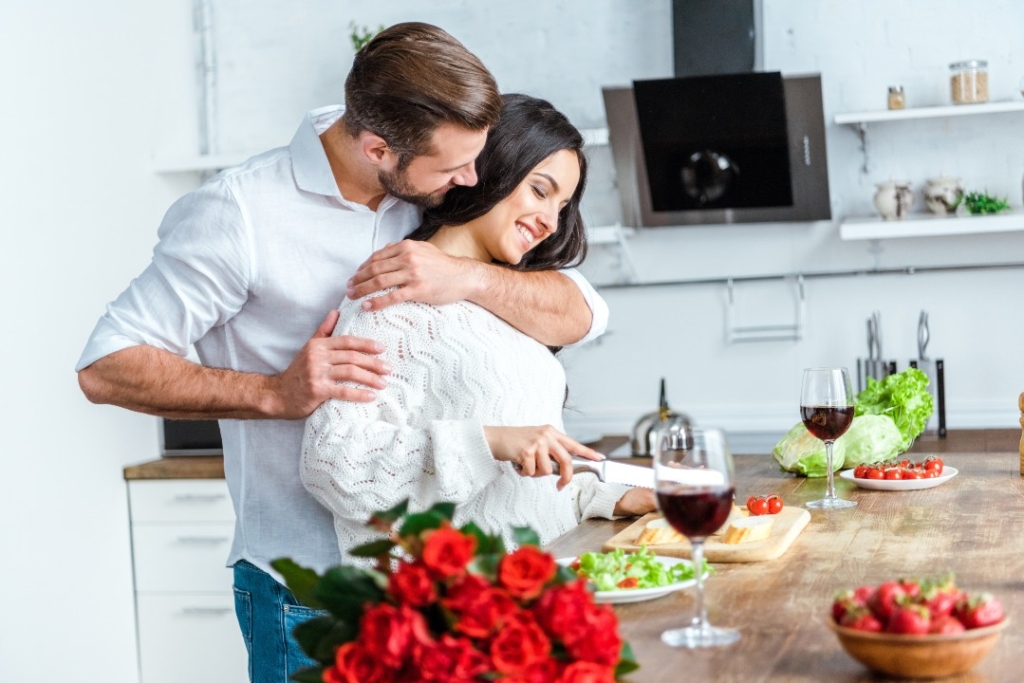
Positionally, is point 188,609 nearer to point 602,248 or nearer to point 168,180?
point 168,180

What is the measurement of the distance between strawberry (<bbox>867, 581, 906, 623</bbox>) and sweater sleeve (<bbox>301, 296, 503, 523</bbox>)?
682mm

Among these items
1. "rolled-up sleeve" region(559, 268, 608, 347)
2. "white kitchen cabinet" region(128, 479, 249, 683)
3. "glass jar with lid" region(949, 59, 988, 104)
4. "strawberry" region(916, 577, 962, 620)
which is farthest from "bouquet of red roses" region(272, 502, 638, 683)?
"glass jar with lid" region(949, 59, 988, 104)

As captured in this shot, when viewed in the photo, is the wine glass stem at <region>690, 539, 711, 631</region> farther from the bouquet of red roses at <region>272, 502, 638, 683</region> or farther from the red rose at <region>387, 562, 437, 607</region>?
the red rose at <region>387, 562, 437, 607</region>

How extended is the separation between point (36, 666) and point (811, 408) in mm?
2300

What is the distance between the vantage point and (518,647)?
2.71ft

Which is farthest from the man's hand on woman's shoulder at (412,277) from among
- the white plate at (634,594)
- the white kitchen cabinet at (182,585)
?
the white kitchen cabinet at (182,585)

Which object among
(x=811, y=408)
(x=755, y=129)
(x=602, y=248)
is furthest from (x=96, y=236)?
(x=811, y=408)

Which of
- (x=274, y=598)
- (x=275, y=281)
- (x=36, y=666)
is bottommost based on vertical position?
(x=36, y=666)

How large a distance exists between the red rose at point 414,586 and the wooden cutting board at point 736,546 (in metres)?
0.60

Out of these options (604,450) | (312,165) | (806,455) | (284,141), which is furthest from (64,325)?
(806,455)

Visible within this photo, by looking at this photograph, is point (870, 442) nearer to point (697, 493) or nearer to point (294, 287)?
point (294, 287)

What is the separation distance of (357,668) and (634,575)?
0.46 meters

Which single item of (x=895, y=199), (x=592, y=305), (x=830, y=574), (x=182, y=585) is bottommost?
(x=182, y=585)

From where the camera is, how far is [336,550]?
1763mm
